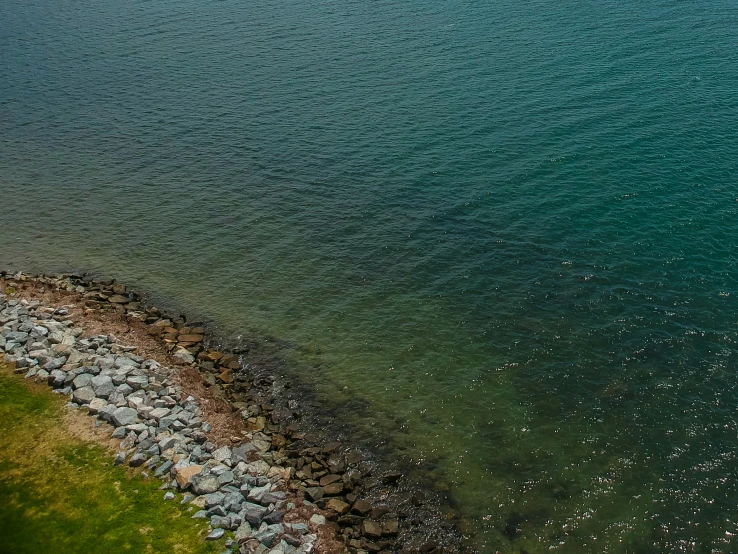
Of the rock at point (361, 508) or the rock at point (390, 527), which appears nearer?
the rock at point (390, 527)

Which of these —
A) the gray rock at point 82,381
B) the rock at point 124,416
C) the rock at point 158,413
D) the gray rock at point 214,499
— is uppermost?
the gray rock at point 82,381

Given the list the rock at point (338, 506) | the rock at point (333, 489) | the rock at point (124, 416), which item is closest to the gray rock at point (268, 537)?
the rock at point (338, 506)

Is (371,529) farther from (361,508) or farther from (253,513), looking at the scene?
(253,513)

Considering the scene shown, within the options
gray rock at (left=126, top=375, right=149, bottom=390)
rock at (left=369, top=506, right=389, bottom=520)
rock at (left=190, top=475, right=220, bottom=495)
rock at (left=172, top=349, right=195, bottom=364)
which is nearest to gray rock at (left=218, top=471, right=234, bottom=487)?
rock at (left=190, top=475, right=220, bottom=495)

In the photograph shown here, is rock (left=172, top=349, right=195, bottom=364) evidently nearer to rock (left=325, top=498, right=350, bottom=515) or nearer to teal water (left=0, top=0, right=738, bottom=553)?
teal water (left=0, top=0, right=738, bottom=553)

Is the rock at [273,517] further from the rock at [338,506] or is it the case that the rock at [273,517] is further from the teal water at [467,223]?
the teal water at [467,223]

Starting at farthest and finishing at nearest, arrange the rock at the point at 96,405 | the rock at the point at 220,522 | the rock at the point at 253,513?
the rock at the point at 96,405 → the rock at the point at 253,513 → the rock at the point at 220,522

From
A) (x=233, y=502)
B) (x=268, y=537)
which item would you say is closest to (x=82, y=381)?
(x=233, y=502)

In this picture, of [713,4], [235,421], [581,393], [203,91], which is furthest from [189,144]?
[713,4]
